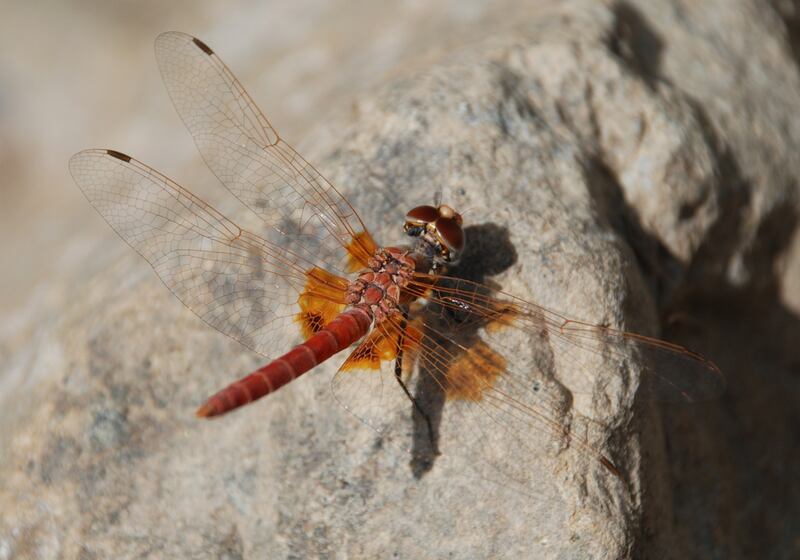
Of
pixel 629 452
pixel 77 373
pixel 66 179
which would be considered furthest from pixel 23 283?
pixel 629 452

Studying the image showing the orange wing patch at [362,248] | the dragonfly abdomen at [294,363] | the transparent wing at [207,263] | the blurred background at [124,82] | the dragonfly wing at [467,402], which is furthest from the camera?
the blurred background at [124,82]

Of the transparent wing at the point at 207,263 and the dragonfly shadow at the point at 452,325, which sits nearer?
the dragonfly shadow at the point at 452,325

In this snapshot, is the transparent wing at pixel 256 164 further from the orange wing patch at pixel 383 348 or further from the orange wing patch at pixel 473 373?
the orange wing patch at pixel 473 373

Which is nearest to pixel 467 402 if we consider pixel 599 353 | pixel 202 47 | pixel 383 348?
pixel 383 348

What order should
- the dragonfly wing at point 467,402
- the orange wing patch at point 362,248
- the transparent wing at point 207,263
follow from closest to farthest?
the dragonfly wing at point 467,402, the transparent wing at point 207,263, the orange wing patch at point 362,248

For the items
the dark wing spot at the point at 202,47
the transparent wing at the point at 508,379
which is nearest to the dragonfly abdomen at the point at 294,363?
the transparent wing at the point at 508,379

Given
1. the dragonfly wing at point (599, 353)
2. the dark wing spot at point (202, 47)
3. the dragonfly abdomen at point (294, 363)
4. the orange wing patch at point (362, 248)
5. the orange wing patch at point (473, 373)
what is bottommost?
the dragonfly abdomen at point (294, 363)

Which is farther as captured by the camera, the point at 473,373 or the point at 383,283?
the point at 383,283

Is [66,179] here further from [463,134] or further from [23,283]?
[463,134]

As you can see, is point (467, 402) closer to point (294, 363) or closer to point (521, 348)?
point (521, 348)
